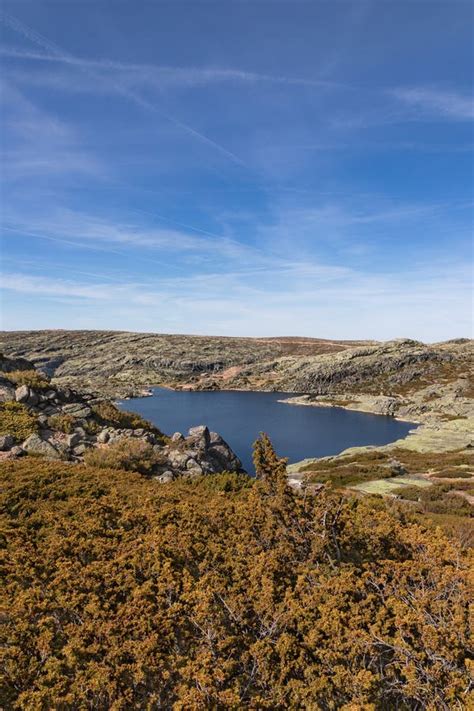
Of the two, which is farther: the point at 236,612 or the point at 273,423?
the point at 273,423

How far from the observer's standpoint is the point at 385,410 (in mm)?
99250

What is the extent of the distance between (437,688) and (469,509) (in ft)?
77.3

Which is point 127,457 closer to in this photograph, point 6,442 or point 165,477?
point 165,477

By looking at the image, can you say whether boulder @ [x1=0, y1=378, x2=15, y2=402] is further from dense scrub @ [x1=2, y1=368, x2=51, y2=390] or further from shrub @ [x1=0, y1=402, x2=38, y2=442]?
shrub @ [x1=0, y1=402, x2=38, y2=442]

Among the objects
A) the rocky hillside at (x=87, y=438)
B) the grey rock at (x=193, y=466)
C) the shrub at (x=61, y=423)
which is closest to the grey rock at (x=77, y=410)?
the rocky hillside at (x=87, y=438)

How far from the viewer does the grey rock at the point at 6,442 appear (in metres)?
19.0

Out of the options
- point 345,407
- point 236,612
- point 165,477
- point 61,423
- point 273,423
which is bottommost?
point 273,423

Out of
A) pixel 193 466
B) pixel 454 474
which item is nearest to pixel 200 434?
pixel 193 466

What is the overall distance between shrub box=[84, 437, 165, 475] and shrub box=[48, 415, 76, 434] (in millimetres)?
2924

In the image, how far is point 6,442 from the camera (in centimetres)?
1920

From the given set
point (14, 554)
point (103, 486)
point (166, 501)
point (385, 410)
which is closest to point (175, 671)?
point (14, 554)

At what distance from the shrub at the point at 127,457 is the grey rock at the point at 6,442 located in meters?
3.66

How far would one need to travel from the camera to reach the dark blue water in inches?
2697

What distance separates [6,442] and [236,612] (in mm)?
16508
